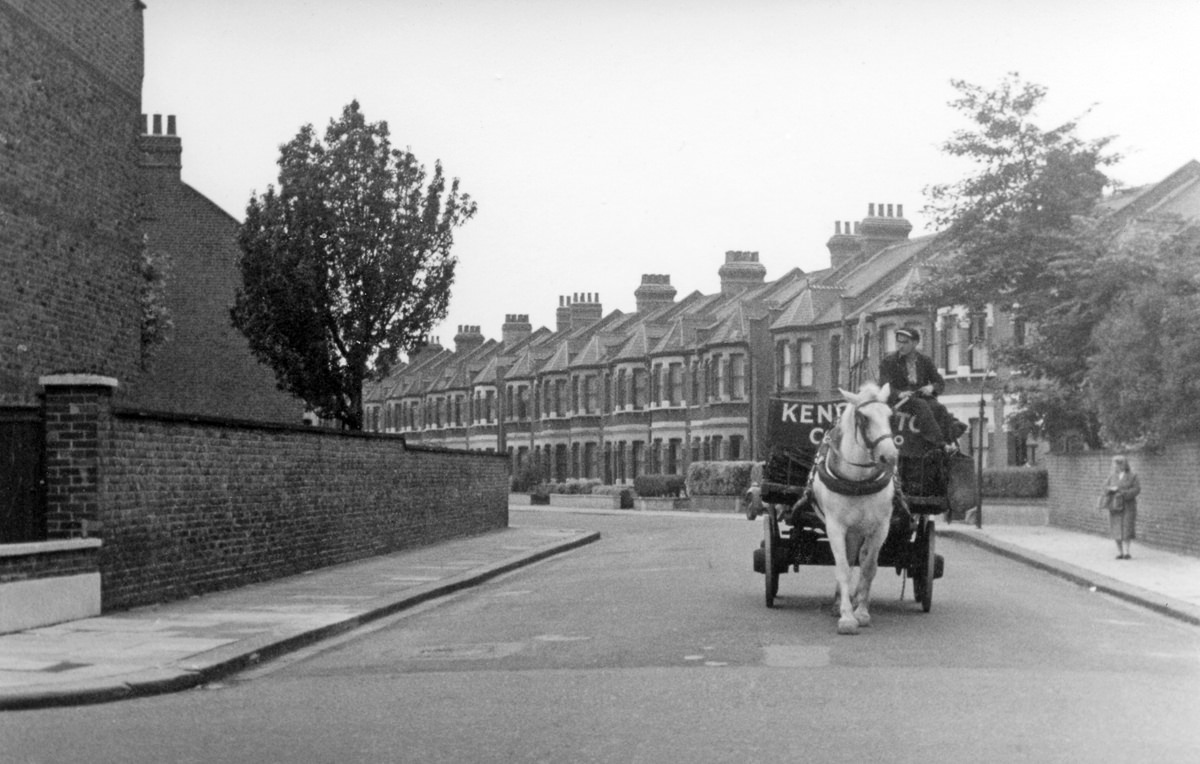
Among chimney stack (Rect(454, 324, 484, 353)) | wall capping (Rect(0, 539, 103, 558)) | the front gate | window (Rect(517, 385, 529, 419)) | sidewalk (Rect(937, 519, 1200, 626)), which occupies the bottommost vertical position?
sidewalk (Rect(937, 519, 1200, 626))

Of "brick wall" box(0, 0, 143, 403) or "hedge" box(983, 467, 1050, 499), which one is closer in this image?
"brick wall" box(0, 0, 143, 403)

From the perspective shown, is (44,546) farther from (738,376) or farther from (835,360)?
(738,376)

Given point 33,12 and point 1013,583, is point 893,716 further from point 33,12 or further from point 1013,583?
point 33,12

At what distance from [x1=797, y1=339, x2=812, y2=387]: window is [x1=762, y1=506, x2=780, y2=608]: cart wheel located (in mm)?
52228

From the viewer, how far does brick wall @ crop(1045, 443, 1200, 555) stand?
2548 centimetres

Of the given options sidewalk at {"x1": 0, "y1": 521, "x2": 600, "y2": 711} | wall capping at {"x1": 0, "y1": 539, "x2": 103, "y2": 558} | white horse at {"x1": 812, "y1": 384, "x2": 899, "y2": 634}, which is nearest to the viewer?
Answer: sidewalk at {"x1": 0, "y1": 521, "x2": 600, "y2": 711}

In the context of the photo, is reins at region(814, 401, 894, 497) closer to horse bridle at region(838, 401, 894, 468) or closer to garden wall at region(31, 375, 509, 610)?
horse bridle at region(838, 401, 894, 468)

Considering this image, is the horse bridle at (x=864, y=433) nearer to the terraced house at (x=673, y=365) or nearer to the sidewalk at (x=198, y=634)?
the sidewalk at (x=198, y=634)

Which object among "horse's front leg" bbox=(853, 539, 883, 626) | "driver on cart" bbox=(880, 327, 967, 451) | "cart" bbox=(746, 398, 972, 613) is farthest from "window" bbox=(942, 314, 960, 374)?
"horse's front leg" bbox=(853, 539, 883, 626)

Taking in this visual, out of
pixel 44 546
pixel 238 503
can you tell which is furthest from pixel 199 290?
pixel 44 546

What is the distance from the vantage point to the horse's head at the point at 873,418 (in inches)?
517

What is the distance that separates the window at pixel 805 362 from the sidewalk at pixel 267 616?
37887mm

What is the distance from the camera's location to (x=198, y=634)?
14.2 metres

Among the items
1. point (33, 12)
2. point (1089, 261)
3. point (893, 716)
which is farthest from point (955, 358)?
point (893, 716)
